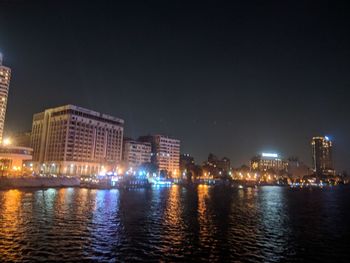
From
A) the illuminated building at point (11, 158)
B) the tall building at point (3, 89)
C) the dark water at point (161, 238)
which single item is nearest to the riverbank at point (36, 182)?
the illuminated building at point (11, 158)

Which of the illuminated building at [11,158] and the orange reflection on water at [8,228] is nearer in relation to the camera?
the orange reflection on water at [8,228]

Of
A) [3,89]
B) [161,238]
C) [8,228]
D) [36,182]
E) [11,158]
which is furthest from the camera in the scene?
[3,89]

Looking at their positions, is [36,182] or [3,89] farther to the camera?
[3,89]

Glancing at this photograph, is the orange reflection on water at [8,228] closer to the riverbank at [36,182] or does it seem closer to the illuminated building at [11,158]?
the riverbank at [36,182]

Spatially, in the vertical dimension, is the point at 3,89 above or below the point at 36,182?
above

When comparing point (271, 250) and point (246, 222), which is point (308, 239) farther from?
point (246, 222)

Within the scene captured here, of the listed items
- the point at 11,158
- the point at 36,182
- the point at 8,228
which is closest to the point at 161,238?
the point at 8,228

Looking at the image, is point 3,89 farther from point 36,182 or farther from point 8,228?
point 8,228

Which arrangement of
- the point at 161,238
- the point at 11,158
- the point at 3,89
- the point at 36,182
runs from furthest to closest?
the point at 3,89
the point at 11,158
the point at 36,182
the point at 161,238

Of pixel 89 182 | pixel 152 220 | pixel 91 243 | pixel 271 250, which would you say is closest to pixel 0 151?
pixel 89 182

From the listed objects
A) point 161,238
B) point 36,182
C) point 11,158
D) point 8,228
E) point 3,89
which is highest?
point 3,89

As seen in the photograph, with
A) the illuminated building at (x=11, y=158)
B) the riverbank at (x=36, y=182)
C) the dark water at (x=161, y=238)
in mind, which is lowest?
the dark water at (x=161, y=238)

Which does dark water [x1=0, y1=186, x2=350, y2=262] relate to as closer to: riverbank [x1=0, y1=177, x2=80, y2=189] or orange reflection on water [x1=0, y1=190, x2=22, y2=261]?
orange reflection on water [x1=0, y1=190, x2=22, y2=261]

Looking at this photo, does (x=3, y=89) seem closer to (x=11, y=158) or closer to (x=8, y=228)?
(x=11, y=158)
